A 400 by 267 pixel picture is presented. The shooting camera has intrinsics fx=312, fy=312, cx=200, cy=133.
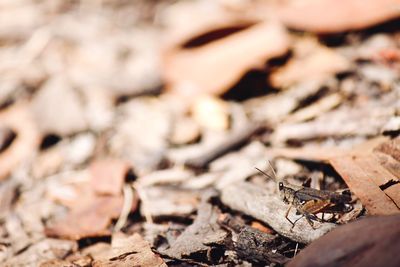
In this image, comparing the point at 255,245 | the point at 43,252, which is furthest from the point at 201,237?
the point at 43,252

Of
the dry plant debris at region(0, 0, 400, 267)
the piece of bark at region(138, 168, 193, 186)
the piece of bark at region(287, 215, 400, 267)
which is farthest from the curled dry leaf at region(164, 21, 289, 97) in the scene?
the piece of bark at region(287, 215, 400, 267)

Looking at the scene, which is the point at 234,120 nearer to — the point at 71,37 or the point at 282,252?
the point at 282,252

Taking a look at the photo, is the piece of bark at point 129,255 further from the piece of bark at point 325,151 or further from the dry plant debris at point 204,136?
the piece of bark at point 325,151

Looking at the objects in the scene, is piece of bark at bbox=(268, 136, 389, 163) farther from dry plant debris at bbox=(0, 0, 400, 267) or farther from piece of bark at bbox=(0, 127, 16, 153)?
piece of bark at bbox=(0, 127, 16, 153)

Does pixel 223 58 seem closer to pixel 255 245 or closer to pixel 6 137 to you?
pixel 255 245

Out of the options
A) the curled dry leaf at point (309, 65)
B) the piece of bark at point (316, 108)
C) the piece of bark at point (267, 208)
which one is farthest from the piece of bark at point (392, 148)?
the curled dry leaf at point (309, 65)

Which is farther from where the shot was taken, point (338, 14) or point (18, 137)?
point (18, 137)

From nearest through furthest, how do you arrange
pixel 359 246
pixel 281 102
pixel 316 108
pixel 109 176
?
pixel 359 246 < pixel 109 176 < pixel 316 108 < pixel 281 102

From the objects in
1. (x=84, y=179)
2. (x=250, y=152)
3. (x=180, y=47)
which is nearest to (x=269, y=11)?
(x=180, y=47)
